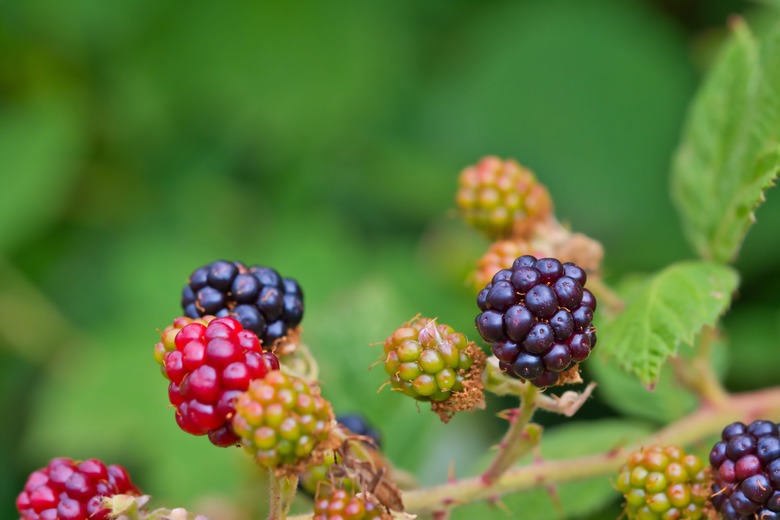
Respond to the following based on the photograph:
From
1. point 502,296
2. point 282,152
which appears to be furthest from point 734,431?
point 282,152

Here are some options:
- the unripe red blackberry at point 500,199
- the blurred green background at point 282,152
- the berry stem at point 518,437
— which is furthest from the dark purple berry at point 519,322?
the blurred green background at point 282,152

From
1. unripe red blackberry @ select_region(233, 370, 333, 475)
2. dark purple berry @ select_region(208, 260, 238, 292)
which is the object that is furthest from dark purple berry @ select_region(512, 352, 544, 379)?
dark purple berry @ select_region(208, 260, 238, 292)

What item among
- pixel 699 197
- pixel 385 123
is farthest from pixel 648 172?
pixel 699 197

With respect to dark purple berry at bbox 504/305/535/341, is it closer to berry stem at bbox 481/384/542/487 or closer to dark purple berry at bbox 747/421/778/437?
berry stem at bbox 481/384/542/487

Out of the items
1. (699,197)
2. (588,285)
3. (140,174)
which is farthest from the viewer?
(140,174)

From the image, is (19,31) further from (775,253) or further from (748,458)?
(748,458)

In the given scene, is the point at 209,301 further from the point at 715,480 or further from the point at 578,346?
the point at 715,480
